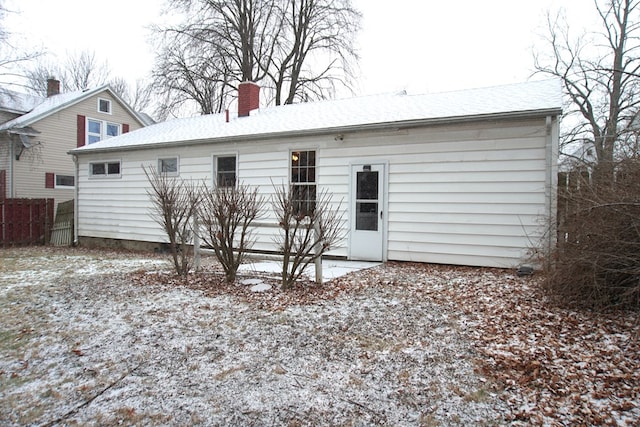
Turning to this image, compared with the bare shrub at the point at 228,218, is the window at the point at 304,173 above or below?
above

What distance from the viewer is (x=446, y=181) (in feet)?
24.6

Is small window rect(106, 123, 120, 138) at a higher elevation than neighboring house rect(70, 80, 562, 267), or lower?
higher

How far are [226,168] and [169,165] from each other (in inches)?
76.6

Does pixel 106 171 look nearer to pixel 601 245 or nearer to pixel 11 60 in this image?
pixel 11 60

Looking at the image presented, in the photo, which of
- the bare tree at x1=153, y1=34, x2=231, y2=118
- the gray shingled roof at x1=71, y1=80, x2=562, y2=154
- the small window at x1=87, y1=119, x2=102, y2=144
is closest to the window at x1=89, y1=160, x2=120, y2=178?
the gray shingled roof at x1=71, y1=80, x2=562, y2=154

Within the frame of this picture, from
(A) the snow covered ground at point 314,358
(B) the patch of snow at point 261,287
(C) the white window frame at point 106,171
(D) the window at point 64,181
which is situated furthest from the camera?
(D) the window at point 64,181

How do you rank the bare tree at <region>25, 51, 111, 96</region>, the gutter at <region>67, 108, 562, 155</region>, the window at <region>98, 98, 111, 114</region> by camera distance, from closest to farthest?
the gutter at <region>67, 108, 562, 155</region>, the window at <region>98, 98, 111, 114</region>, the bare tree at <region>25, 51, 111, 96</region>

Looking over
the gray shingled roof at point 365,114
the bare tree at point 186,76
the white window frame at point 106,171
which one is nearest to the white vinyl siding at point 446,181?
the gray shingled roof at point 365,114

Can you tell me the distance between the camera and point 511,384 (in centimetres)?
288

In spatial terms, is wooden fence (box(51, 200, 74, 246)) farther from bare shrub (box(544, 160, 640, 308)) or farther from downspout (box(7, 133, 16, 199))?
bare shrub (box(544, 160, 640, 308))

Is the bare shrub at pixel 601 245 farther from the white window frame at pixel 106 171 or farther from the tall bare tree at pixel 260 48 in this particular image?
the tall bare tree at pixel 260 48

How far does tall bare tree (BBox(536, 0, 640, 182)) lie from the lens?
15.6 meters

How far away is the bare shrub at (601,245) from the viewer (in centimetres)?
393

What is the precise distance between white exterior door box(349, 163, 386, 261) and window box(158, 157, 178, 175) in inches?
205
